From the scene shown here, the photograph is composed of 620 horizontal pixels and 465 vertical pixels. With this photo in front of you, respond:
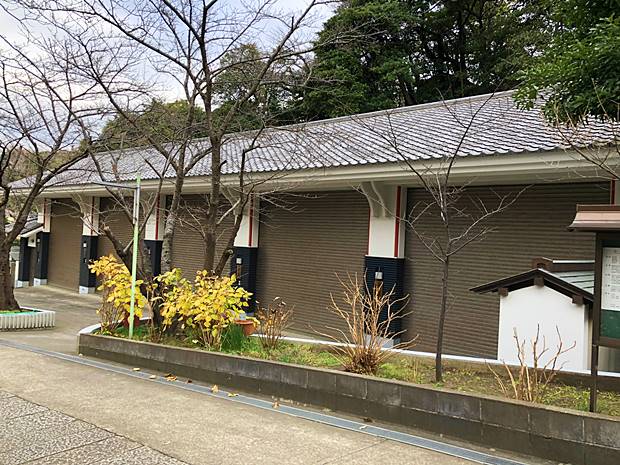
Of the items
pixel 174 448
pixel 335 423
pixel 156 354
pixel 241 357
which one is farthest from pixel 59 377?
pixel 335 423

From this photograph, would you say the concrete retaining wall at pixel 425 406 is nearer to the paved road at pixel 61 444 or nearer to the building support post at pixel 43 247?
the paved road at pixel 61 444

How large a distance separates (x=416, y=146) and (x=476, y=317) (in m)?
3.28

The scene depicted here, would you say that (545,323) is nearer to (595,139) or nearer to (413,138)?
(595,139)

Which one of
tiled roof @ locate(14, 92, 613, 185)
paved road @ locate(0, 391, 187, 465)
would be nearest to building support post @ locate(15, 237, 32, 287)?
tiled roof @ locate(14, 92, 613, 185)

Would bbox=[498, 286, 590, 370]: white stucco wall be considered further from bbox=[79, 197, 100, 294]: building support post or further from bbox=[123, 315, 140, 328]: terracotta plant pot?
bbox=[79, 197, 100, 294]: building support post

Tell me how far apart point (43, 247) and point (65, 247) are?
1.62m

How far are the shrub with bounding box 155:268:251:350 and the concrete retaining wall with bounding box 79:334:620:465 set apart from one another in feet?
1.65

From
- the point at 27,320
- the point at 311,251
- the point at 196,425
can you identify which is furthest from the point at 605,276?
the point at 27,320

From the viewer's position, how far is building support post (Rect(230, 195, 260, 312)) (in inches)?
548

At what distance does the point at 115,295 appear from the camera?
8961 mm

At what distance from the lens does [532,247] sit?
30.7 ft

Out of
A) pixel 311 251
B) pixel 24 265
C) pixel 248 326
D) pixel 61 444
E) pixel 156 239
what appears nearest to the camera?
pixel 61 444

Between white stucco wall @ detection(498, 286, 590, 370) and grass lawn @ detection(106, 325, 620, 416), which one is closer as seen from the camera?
grass lawn @ detection(106, 325, 620, 416)

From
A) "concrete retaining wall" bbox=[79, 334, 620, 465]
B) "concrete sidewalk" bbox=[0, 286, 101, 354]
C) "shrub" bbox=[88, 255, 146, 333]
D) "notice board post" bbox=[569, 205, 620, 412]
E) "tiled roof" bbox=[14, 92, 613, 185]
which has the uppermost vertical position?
"tiled roof" bbox=[14, 92, 613, 185]
